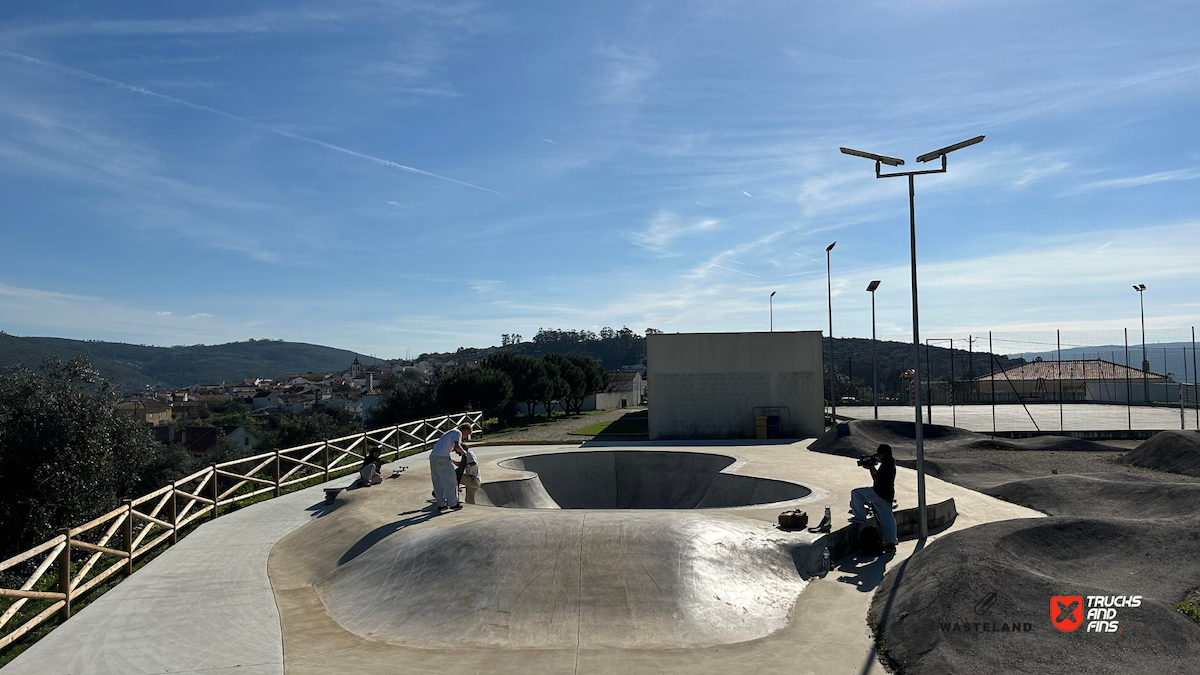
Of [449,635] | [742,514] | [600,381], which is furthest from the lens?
[600,381]

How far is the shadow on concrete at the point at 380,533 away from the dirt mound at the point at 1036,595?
8.04 meters

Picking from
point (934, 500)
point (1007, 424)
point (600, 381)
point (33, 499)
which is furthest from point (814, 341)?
point (600, 381)

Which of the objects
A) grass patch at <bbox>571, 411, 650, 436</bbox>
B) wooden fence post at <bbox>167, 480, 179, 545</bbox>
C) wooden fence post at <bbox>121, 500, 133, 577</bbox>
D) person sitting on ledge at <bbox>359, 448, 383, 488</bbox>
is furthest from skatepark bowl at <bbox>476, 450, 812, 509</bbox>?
grass patch at <bbox>571, 411, 650, 436</bbox>

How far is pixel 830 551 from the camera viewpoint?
36.8 feet

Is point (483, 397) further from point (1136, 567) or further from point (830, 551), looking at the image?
point (1136, 567)

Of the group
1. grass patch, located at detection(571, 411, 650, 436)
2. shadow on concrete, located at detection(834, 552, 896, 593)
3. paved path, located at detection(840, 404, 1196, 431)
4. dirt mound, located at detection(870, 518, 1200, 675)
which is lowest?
grass patch, located at detection(571, 411, 650, 436)

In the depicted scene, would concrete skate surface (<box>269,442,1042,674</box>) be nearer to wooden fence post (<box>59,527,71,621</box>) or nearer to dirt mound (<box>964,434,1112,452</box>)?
wooden fence post (<box>59,527,71,621</box>)

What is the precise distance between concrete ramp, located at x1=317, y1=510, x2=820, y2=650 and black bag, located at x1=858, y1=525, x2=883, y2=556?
3.39 feet

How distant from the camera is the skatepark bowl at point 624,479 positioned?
19.7 metres

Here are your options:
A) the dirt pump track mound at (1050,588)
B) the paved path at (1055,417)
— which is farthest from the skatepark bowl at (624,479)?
the paved path at (1055,417)

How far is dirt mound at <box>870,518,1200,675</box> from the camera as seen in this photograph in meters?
6.93

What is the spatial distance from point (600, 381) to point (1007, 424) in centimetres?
3837

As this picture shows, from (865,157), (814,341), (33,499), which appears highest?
(865,157)

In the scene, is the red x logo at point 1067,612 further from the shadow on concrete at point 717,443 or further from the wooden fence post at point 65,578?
the shadow on concrete at point 717,443
